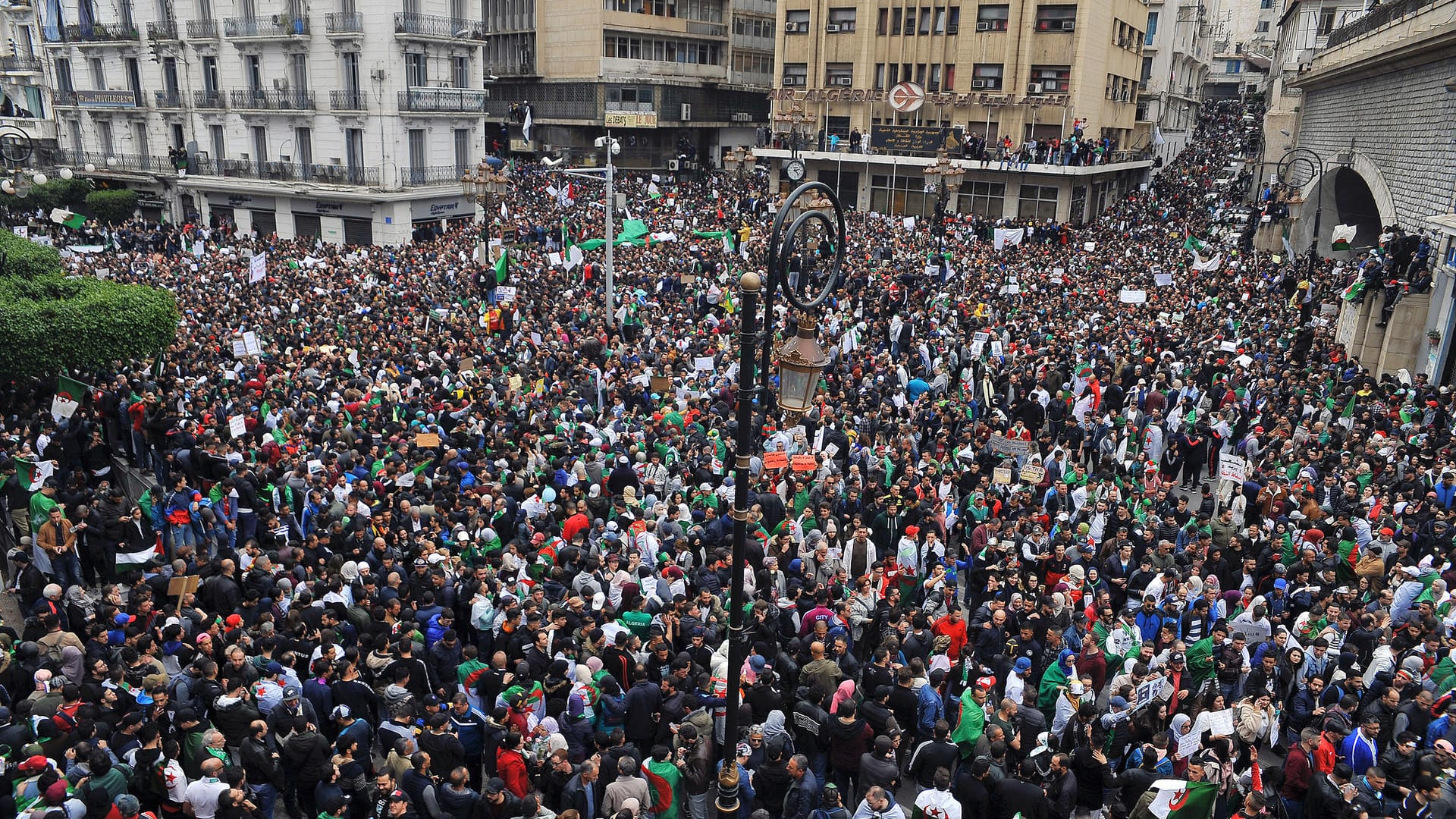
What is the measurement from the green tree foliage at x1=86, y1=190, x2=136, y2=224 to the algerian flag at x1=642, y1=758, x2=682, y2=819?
152ft

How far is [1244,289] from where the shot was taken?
2492 centimetres

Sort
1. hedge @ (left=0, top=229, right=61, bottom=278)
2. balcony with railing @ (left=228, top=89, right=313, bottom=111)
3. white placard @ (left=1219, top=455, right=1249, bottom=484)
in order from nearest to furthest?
white placard @ (left=1219, top=455, right=1249, bottom=484)
hedge @ (left=0, top=229, right=61, bottom=278)
balcony with railing @ (left=228, top=89, right=313, bottom=111)

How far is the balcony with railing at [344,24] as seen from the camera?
3678 cm

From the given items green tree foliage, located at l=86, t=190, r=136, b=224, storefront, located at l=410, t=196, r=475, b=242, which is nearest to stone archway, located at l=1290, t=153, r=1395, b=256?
storefront, located at l=410, t=196, r=475, b=242

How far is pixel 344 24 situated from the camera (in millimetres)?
37062

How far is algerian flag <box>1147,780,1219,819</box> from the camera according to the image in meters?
7.28

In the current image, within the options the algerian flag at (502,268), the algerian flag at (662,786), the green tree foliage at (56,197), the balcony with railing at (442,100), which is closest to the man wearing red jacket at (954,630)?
the algerian flag at (662,786)

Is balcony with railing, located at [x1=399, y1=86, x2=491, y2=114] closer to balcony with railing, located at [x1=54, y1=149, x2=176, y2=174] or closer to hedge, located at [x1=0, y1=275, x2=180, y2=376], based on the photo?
balcony with railing, located at [x1=54, y1=149, x2=176, y2=174]

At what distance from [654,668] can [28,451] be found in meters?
10.1

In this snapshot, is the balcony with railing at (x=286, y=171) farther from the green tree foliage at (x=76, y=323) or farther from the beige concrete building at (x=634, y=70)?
the green tree foliage at (x=76, y=323)

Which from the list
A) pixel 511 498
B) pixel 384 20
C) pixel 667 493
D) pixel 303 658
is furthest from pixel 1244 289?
pixel 384 20

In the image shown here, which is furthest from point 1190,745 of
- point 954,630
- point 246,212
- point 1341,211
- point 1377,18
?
point 246,212

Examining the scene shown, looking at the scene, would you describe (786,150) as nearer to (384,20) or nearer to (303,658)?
(384,20)

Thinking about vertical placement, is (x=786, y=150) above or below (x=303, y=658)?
above
